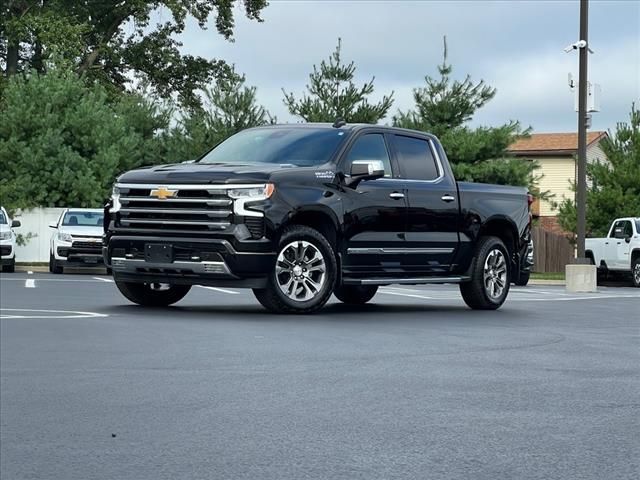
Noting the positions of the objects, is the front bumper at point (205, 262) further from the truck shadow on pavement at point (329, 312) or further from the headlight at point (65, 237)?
the headlight at point (65, 237)

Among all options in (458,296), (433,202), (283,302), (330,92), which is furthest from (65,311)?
(330,92)

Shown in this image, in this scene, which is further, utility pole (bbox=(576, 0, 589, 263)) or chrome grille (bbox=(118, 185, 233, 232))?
utility pole (bbox=(576, 0, 589, 263))

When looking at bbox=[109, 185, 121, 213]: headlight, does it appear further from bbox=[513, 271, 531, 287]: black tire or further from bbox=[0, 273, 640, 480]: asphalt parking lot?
bbox=[513, 271, 531, 287]: black tire

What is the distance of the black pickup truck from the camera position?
Answer: 1273 centimetres

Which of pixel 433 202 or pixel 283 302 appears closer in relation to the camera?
pixel 283 302

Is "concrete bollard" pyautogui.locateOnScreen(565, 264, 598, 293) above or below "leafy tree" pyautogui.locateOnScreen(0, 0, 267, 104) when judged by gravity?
below

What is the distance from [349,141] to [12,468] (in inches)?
316

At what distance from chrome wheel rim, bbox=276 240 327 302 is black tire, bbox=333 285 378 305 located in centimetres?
287

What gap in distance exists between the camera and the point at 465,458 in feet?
21.0

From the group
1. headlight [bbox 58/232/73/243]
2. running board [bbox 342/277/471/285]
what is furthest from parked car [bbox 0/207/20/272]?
running board [bbox 342/277/471/285]

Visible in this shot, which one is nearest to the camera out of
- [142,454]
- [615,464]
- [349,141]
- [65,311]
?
[615,464]

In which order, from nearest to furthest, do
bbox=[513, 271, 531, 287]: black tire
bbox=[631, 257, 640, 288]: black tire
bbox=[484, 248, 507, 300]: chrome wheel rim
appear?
bbox=[484, 248, 507, 300]: chrome wheel rim, bbox=[513, 271, 531, 287]: black tire, bbox=[631, 257, 640, 288]: black tire

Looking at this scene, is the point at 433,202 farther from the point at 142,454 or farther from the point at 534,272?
the point at 534,272

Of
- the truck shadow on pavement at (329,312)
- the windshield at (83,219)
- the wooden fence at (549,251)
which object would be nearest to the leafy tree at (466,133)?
the wooden fence at (549,251)
